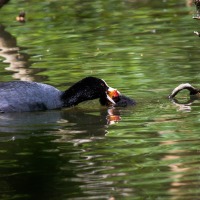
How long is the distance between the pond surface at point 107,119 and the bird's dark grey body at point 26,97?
5.8 inches

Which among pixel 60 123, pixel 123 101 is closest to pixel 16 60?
pixel 123 101

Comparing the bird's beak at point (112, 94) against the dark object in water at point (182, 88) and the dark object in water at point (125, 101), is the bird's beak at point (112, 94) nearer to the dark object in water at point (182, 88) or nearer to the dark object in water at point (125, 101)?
the dark object in water at point (125, 101)

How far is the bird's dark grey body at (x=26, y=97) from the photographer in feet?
35.6

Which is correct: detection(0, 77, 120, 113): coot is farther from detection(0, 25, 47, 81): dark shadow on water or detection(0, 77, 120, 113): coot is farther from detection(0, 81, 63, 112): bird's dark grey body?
detection(0, 25, 47, 81): dark shadow on water

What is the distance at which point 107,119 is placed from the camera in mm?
10242

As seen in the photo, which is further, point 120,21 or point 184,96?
point 120,21

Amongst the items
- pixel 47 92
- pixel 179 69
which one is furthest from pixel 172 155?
pixel 179 69

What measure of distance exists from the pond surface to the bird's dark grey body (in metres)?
0.15

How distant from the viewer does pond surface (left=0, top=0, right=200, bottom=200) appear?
23.8ft

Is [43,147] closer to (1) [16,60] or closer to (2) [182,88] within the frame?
(2) [182,88]

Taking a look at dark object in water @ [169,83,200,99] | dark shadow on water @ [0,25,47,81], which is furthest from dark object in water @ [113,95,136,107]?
dark shadow on water @ [0,25,47,81]

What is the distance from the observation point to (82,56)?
14.5 meters

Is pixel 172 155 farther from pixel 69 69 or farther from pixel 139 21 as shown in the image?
pixel 139 21

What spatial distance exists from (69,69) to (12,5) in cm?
978
